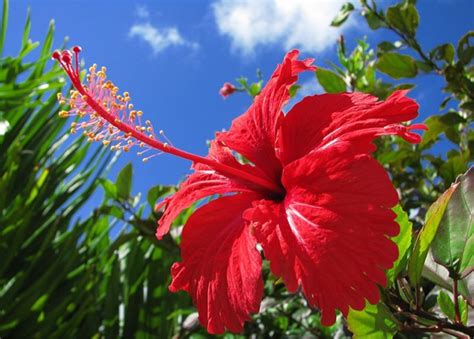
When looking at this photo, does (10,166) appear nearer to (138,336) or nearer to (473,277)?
(138,336)

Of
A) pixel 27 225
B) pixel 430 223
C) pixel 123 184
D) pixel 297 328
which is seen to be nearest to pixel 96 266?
pixel 27 225

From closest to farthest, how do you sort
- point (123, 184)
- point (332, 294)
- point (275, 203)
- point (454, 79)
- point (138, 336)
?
point (332, 294), point (275, 203), point (454, 79), point (123, 184), point (138, 336)

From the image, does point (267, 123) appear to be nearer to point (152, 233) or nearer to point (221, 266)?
point (221, 266)

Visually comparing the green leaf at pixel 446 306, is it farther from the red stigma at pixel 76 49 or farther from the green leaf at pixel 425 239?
the red stigma at pixel 76 49

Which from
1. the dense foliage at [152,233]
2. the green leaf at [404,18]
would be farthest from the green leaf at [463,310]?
the green leaf at [404,18]

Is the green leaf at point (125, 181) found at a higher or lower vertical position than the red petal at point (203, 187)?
higher

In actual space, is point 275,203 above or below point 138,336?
above

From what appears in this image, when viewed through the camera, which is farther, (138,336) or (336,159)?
(138,336)

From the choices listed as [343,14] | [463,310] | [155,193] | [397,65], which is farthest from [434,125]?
[463,310]
